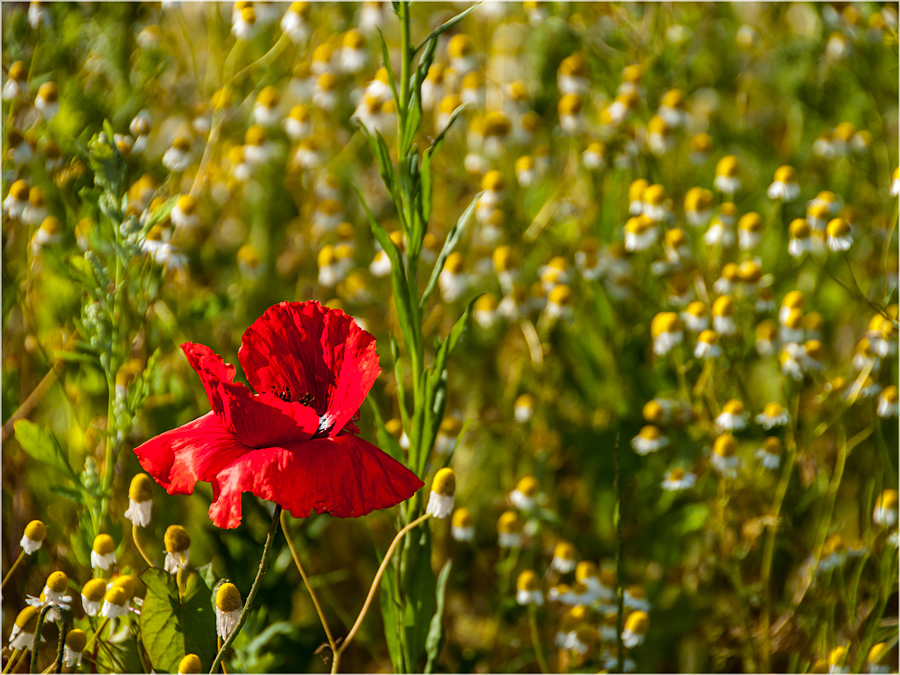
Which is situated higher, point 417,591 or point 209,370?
point 209,370

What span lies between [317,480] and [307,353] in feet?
0.39

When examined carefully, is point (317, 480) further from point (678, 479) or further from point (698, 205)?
point (698, 205)

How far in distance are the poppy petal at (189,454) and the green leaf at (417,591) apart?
0.88ft

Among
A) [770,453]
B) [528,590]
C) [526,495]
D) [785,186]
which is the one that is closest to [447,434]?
[526,495]

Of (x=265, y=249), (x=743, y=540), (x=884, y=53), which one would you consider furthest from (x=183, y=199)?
(x=884, y=53)

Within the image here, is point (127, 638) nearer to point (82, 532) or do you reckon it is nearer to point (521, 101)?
point (82, 532)

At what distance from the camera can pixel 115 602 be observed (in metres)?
0.62

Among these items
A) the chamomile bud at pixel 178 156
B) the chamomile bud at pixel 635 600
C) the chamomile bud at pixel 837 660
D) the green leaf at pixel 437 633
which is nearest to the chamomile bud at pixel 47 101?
the chamomile bud at pixel 178 156

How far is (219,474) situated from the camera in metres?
0.47

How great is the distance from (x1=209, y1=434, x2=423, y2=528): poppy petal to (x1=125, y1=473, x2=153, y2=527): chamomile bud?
232 mm

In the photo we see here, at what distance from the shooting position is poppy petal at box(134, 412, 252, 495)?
0.49m

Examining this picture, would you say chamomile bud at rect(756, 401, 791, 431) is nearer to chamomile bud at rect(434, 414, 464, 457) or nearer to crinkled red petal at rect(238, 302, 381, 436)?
chamomile bud at rect(434, 414, 464, 457)

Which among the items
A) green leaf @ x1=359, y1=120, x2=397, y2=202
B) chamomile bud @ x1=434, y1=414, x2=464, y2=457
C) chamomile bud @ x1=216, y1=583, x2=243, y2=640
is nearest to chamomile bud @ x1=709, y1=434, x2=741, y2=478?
chamomile bud @ x1=434, y1=414, x2=464, y2=457

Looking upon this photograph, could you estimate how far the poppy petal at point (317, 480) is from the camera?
1.48ft
